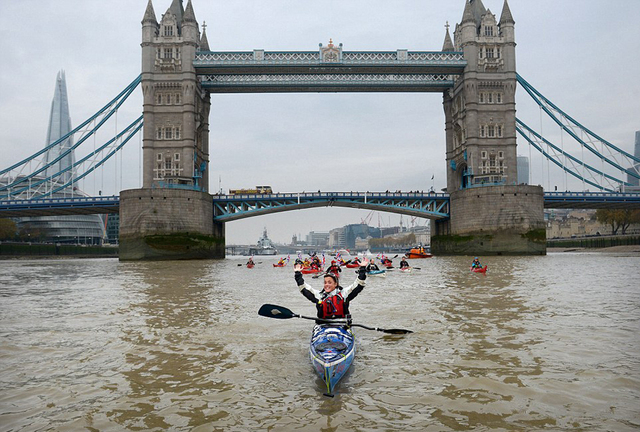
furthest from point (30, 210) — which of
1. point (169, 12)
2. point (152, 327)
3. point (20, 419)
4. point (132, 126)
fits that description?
point (20, 419)

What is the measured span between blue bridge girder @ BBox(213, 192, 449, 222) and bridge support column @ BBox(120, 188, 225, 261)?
26.6 feet

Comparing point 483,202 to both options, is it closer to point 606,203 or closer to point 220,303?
point 606,203

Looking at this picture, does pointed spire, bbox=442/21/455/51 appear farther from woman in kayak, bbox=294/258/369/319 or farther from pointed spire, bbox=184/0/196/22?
woman in kayak, bbox=294/258/369/319

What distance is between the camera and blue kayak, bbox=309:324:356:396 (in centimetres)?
719

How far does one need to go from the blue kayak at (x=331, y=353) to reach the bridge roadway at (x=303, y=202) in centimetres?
5724

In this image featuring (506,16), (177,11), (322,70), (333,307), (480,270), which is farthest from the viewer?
(506,16)

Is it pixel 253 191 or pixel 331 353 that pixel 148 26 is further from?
pixel 331 353

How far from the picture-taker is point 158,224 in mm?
55688

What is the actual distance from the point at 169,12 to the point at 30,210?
33.9m

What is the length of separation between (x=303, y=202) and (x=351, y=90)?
1702 centimetres

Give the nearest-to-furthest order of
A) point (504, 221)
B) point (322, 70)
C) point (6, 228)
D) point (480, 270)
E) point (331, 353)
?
point (331, 353) < point (480, 270) < point (504, 221) < point (322, 70) < point (6, 228)

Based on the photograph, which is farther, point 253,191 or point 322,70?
point 253,191

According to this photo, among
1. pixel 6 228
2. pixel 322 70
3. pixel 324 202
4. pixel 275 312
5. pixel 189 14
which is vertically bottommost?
pixel 275 312

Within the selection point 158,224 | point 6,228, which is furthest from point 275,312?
point 6,228
